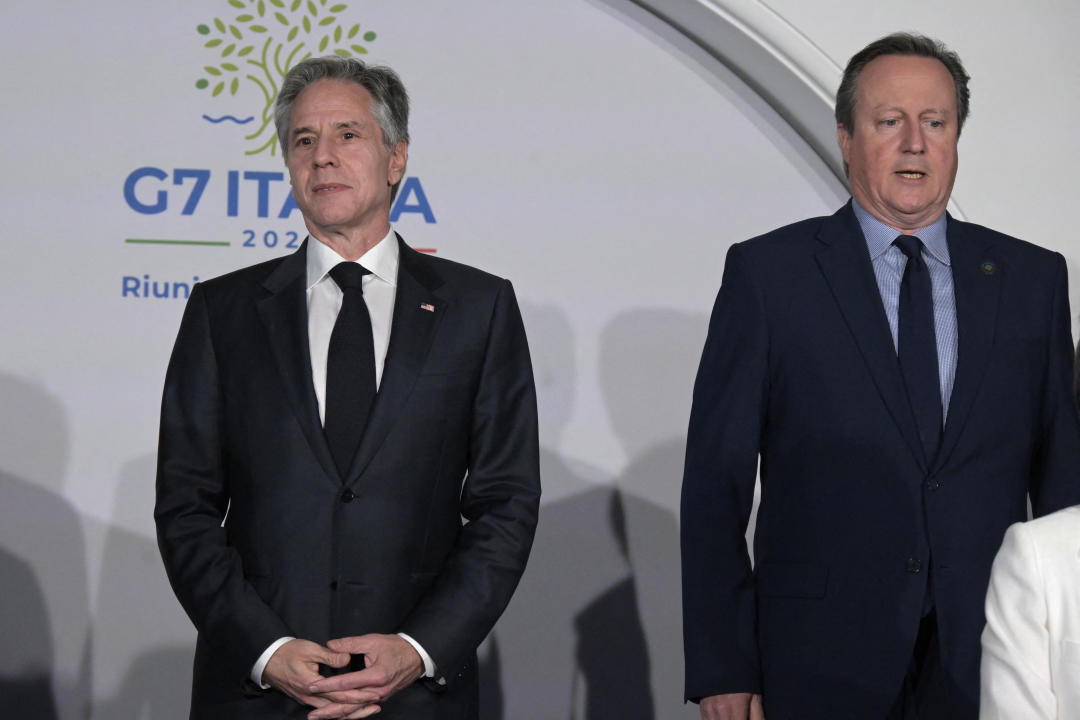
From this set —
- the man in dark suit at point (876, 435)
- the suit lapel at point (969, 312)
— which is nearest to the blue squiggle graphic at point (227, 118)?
the man in dark suit at point (876, 435)

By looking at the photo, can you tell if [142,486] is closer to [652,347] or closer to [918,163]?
[652,347]

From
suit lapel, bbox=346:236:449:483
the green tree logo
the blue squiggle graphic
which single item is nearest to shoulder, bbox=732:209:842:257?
suit lapel, bbox=346:236:449:483

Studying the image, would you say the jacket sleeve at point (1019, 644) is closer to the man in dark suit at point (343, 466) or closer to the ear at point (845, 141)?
the man in dark suit at point (343, 466)

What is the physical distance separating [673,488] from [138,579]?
1606mm

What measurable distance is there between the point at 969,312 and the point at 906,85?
0.43 m

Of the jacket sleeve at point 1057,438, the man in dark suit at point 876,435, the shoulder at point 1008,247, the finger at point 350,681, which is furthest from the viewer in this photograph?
the shoulder at point 1008,247

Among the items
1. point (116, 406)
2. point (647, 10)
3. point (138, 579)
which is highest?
point (647, 10)

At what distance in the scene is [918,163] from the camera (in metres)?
2.29

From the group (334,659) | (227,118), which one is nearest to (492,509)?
(334,659)

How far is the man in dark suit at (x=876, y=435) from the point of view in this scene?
212 centimetres

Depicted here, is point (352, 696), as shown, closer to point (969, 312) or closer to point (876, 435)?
point (876, 435)

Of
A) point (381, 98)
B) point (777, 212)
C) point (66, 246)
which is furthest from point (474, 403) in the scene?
point (66, 246)

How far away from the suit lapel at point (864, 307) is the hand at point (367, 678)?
88 centimetres

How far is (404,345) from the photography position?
222 cm
